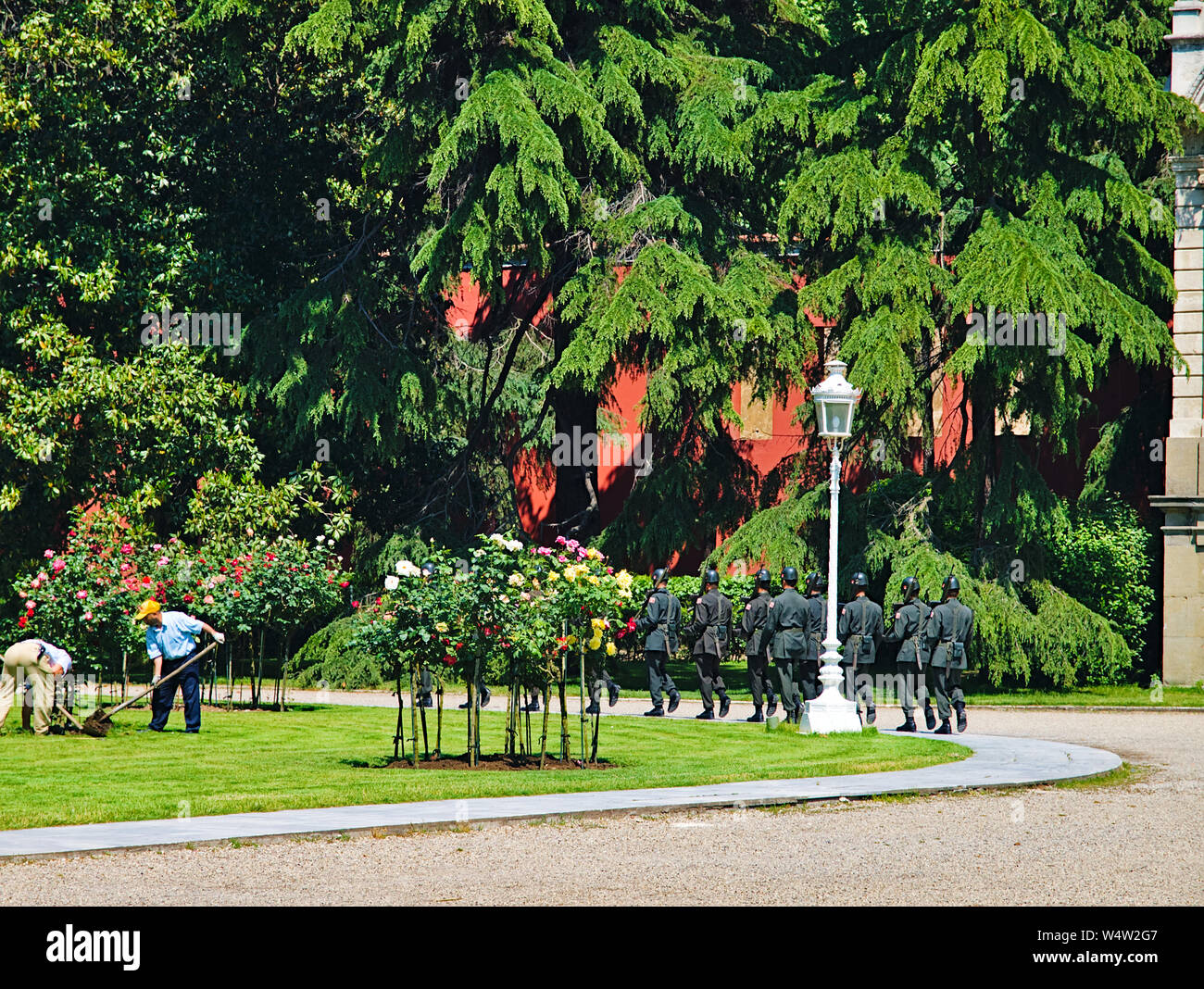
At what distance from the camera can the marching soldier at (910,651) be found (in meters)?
19.2

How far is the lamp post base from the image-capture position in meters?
18.4

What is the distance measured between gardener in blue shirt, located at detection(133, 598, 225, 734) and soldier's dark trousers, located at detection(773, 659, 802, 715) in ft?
21.5

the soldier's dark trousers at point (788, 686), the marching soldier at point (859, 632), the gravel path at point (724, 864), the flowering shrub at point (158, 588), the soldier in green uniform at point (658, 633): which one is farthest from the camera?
the soldier in green uniform at point (658, 633)

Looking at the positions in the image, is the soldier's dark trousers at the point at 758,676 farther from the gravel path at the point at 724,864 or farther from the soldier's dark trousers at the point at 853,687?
the gravel path at the point at 724,864

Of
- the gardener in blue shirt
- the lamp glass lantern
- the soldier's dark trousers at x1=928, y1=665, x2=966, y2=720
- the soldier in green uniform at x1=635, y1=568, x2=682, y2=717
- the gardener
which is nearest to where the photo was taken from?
the gardener

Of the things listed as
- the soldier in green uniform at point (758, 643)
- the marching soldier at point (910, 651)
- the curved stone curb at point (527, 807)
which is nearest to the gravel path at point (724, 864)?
the curved stone curb at point (527, 807)

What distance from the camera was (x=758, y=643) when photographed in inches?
826

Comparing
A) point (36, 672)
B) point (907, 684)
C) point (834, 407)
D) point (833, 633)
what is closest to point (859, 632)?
point (907, 684)

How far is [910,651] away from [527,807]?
819 cm

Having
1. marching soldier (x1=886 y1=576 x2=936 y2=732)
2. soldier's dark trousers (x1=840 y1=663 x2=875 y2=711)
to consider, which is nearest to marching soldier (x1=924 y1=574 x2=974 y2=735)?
marching soldier (x1=886 y1=576 x2=936 y2=732)

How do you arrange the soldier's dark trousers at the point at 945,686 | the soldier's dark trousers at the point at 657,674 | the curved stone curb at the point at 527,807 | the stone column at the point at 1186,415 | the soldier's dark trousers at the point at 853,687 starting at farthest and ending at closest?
the stone column at the point at 1186,415 → the soldier's dark trousers at the point at 657,674 → the soldier's dark trousers at the point at 853,687 → the soldier's dark trousers at the point at 945,686 → the curved stone curb at the point at 527,807

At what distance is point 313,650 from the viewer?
90.3 ft

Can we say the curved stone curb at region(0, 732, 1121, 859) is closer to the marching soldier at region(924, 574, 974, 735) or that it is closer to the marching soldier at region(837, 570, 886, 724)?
the marching soldier at region(924, 574, 974, 735)

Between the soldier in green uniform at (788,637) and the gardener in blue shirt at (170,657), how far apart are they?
21.1ft
